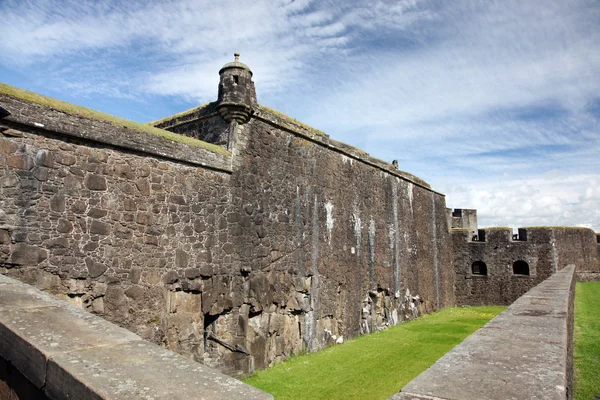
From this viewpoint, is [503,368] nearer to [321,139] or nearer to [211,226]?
[211,226]

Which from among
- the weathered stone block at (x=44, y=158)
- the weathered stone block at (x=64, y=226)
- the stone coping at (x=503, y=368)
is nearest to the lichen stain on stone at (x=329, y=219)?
the weathered stone block at (x=64, y=226)

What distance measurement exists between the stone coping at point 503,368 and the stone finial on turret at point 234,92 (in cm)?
626

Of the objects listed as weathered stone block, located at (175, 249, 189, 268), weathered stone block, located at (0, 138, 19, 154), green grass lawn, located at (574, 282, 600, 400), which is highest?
weathered stone block, located at (0, 138, 19, 154)

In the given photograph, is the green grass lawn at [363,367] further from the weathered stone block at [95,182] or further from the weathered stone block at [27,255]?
the weathered stone block at [95,182]

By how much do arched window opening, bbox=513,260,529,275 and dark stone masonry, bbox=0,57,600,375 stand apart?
11.9 m

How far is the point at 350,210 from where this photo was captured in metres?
13.0

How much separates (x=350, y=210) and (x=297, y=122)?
3391 millimetres

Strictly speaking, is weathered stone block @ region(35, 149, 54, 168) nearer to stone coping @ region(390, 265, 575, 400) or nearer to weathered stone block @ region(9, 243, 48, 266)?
weathered stone block @ region(9, 243, 48, 266)

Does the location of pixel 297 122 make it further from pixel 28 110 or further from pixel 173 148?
pixel 28 110

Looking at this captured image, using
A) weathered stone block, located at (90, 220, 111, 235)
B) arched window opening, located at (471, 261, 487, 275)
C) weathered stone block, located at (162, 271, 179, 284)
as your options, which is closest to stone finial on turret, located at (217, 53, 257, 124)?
weathered stone block, located at (162, 271, 179, 284)

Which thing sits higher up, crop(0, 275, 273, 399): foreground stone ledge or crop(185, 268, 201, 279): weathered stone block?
crop(185, 268, 201, 279): weathered stone block

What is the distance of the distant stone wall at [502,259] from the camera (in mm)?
22969

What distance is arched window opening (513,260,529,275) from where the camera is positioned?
79.6 ft

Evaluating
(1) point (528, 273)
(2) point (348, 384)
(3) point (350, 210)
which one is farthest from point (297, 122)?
(1) point (528, 273)
